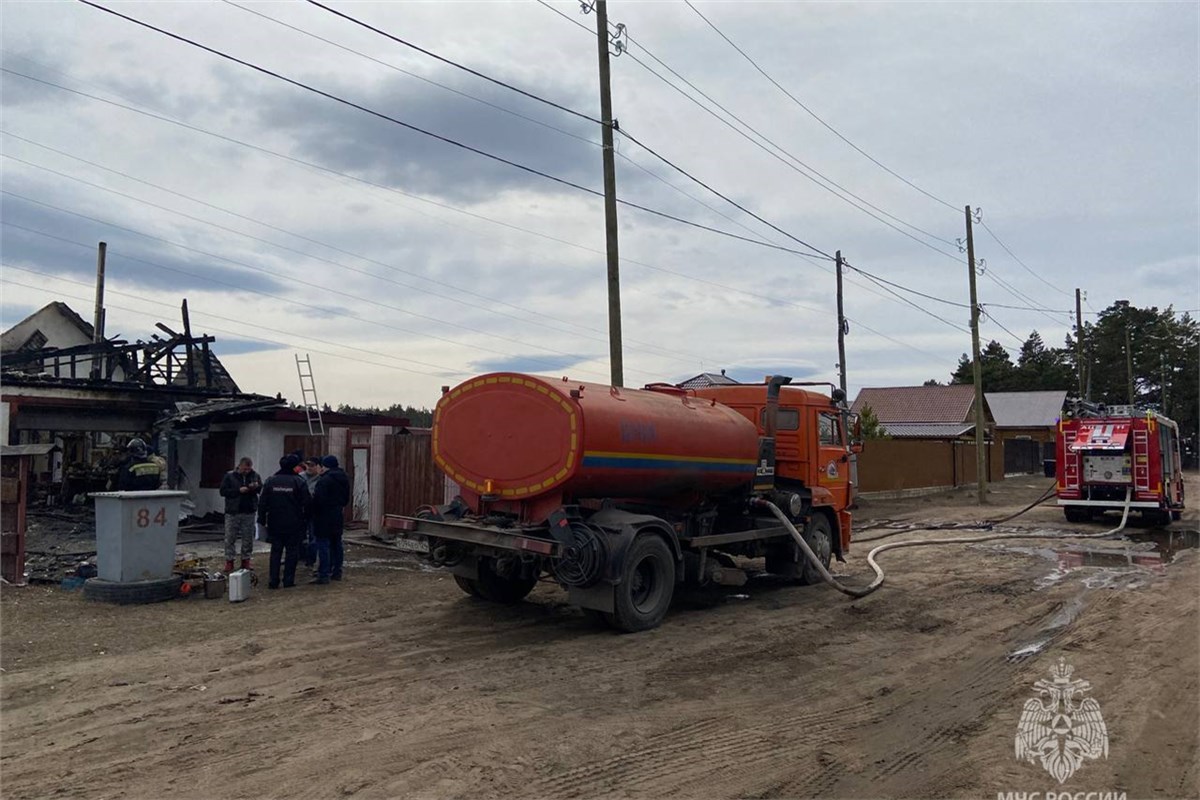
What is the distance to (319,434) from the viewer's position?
18500mm

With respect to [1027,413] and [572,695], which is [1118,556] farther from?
[1027,413]

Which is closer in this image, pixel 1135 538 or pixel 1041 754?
pixel 1041 754

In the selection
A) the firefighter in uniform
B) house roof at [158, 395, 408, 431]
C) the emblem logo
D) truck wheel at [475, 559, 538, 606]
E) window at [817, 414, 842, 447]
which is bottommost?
the emblem logo

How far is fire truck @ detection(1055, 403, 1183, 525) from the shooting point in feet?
66.2

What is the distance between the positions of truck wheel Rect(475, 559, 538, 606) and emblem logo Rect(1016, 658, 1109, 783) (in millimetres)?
5414

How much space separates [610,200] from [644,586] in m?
7.89

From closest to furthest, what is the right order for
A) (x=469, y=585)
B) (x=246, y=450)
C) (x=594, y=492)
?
(x=594, y=492)
(x=469, y=585)
(x=246, y=450)

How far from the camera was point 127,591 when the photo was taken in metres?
9.72

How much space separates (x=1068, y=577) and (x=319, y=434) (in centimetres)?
1438

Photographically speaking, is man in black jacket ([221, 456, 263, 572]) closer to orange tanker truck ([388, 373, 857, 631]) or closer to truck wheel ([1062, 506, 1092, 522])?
orange tanker truck ([388, 373, 857, 631])

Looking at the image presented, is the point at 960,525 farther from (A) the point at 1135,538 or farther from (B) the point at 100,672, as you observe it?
(B) the point at 100,672

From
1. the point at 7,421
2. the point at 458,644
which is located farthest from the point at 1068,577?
the point at 7,421

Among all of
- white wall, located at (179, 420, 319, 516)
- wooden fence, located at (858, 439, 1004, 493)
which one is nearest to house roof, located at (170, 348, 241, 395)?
white wall, located at (179, 420, 319, 516)

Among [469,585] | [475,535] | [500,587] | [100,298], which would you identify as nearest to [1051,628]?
[500,587]
